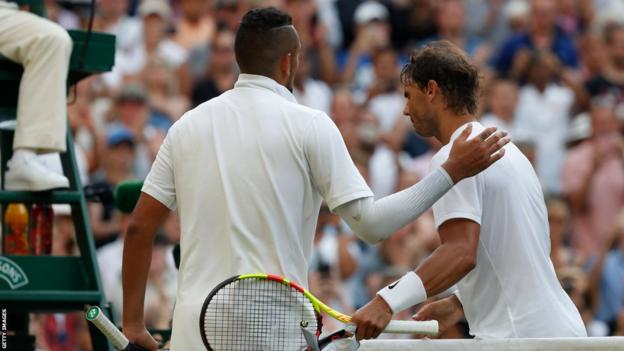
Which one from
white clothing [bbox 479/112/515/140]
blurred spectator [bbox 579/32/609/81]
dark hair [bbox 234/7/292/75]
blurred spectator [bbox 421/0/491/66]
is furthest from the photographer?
blurred spectator [bbox 421/0/491/66]

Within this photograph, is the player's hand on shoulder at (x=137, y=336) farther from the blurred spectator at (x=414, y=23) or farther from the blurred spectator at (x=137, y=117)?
the blurred spectator at (x=414, y=23)

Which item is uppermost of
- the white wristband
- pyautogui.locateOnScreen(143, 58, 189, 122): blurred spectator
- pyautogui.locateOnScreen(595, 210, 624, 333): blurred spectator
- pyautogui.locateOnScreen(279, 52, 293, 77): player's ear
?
pyautogui.locateOnScreen(279, 52, 293, 77): player's ear

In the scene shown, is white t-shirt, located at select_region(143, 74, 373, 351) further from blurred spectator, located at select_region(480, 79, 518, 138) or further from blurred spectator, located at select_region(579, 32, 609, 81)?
blurred spectator, located at select_region(579, 32, 609, 81)

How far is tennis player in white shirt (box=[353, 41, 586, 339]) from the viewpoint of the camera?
548cm

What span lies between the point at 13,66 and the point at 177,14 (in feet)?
24.1

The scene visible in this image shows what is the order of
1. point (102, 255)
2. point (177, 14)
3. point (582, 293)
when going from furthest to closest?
point (177, 14) → point (582, 293) → point (102, 255)

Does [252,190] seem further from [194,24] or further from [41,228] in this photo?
[194,24]

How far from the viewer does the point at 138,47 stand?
13.6 meters

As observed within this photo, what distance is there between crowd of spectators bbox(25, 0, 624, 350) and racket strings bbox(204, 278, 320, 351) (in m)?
4.73

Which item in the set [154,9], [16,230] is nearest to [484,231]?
[16,230]

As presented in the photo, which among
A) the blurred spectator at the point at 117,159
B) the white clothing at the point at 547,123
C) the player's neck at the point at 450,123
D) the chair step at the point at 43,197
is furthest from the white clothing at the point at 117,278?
the player's neck at the point at 450,123

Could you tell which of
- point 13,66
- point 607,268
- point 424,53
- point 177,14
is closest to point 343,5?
point 177,14

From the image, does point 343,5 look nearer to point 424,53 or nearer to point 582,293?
point 582,293

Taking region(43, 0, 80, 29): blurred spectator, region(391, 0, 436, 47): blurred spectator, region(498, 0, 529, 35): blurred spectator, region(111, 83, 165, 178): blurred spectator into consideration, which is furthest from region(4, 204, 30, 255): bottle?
region(498, 0, 529, 35): blurred spectator
